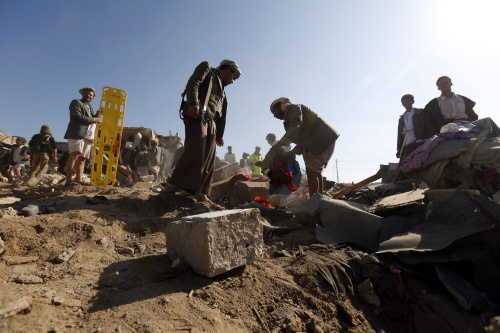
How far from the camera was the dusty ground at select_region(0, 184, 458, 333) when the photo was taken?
4.88 ft

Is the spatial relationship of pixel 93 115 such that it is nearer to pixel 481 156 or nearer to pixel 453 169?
pixel 453 169

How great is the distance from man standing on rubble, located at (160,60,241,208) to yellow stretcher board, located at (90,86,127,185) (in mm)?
2369

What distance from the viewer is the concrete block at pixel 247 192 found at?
197 inches

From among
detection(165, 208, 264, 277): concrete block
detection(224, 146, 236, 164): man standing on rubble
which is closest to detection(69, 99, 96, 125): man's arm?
detection(165, 208, 264, 277): concrete block

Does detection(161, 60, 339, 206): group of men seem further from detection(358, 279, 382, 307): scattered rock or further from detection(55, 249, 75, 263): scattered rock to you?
detection(358, 279, 382, 307): scattered rock

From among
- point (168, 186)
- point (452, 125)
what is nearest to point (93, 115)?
point (168, 186)

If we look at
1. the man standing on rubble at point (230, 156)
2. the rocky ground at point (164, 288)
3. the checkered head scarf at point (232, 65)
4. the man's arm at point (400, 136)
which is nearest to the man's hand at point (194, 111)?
the checkered head scarf at point (232, 65)

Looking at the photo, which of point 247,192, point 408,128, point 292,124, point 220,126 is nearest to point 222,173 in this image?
point 247,192

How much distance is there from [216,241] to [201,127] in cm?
207

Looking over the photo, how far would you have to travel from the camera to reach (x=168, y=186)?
384 cm

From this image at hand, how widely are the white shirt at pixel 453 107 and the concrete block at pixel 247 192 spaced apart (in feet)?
10.9

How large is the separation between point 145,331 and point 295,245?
1.71m

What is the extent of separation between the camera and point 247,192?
5035mm

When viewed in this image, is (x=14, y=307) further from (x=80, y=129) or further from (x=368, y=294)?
(x=80, y=129)
